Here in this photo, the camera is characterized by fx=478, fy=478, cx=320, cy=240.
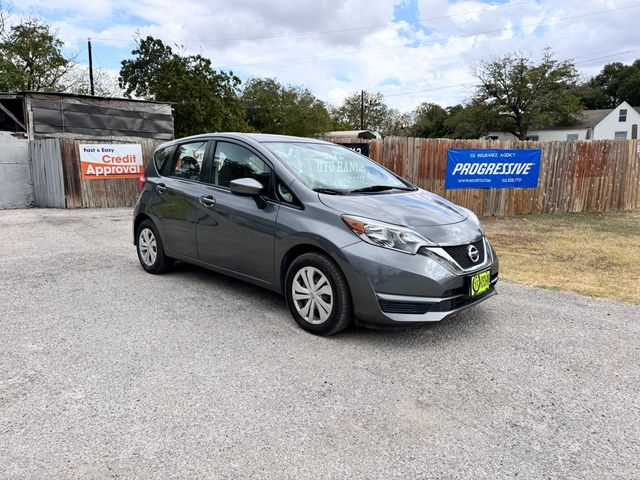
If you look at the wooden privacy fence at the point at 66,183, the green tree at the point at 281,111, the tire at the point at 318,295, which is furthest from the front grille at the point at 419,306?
the green tree at the point at 281,111

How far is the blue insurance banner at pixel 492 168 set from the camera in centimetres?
1123

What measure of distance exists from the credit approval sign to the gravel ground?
32.6 ft

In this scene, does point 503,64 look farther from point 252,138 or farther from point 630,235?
Result: point 252,138

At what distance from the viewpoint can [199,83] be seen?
3325 centimetres

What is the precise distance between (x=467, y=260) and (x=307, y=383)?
5.46 feet

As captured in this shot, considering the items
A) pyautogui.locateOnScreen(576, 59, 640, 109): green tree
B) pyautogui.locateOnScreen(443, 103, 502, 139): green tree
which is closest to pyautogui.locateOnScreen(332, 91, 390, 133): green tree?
pyautogui.locateOnScreen(443, 103, 502, 139): green tree

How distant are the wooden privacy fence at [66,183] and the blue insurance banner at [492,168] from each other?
9.78 m

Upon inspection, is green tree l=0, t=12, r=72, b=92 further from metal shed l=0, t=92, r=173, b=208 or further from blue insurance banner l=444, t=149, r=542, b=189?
blue insurance banner l=444, t=149, r=542, b=189

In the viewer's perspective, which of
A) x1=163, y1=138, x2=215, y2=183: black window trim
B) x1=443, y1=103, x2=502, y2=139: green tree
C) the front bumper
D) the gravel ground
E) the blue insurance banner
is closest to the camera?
the gravel ground

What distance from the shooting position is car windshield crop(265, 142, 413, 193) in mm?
4426

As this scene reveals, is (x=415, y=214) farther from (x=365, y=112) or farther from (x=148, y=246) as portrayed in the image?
→ (x=365, y=112)

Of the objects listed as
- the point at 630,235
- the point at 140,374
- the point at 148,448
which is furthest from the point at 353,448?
the point at 630,235

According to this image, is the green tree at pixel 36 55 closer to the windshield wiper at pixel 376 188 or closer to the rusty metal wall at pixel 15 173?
the rusty metal wall at pixel 15 173

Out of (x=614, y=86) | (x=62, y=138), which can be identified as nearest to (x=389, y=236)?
(x=62, y=138)
